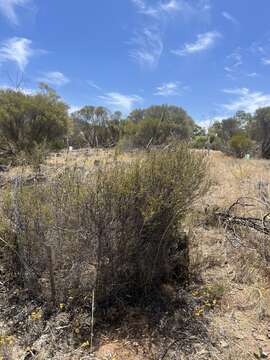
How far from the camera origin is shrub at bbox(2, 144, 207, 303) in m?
2.81

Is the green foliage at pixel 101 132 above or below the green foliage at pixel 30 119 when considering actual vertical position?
below

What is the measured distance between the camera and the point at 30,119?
47.2 ft

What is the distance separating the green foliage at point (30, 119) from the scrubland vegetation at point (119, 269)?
416 inches

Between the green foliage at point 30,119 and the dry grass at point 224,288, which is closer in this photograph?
the dry grass at point 224,288

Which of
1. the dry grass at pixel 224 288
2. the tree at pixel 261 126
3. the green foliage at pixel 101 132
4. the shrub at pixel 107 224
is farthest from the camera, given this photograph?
the tree at pixel 261 126

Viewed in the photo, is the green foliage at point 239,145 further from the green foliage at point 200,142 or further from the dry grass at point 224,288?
the green foliage at point 200,142

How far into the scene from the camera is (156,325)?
110 inches

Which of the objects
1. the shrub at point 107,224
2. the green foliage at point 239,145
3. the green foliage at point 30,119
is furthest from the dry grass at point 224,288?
the green foliage at point 239,145

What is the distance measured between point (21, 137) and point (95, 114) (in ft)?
37.4

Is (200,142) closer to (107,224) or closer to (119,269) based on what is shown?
(107,224)

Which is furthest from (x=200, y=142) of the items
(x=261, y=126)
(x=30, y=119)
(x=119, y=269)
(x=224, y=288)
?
(x=261, y=126)

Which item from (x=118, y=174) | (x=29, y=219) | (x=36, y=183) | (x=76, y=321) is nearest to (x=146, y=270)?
(x=76, y=321)

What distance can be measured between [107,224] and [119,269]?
479 millimetres

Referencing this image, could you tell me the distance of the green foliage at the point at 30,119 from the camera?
45.2 ft
